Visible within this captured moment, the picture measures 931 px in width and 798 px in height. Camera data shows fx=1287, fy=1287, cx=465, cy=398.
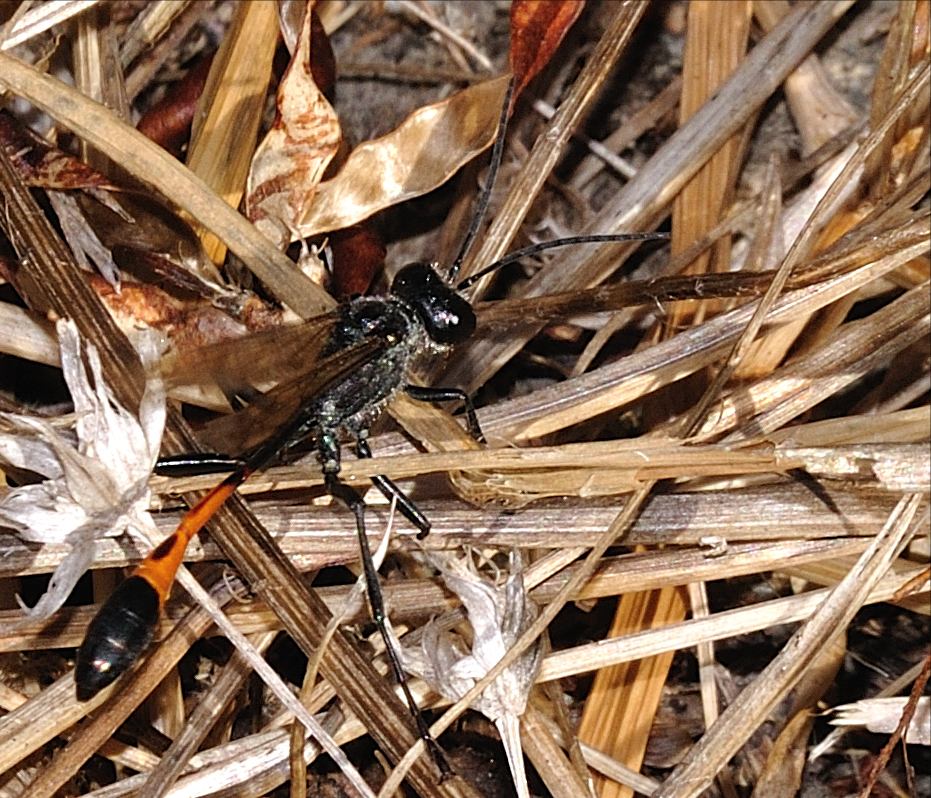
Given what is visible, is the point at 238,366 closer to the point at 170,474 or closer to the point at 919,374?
the point at 170,474

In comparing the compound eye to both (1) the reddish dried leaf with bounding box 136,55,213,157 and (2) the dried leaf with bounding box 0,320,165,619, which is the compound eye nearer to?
(2) the dried leaf with bounding box 0,320,165,619

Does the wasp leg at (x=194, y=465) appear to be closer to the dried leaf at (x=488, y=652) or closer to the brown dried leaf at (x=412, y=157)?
the dried leaf at (x=488, y=652)

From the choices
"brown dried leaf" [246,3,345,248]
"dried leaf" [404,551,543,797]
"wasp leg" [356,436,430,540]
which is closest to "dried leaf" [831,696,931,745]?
"dried leaf" [404,551,543,797]

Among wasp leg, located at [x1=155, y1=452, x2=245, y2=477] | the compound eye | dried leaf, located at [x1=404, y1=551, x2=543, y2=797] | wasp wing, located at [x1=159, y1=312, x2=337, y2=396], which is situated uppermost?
the compound eye

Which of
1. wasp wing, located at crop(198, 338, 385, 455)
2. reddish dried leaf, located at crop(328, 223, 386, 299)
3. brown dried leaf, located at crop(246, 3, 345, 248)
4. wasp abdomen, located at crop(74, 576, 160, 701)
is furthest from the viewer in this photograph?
reddish dried leaf, located at crop(328, 223, 386, 299)

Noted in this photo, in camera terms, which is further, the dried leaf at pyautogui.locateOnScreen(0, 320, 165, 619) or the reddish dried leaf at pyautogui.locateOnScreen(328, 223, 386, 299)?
the reddish dried leaf at pyautogui.locateOnScreen(328, 223, 386, 299)

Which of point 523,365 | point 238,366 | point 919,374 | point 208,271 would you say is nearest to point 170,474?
point 238,366
